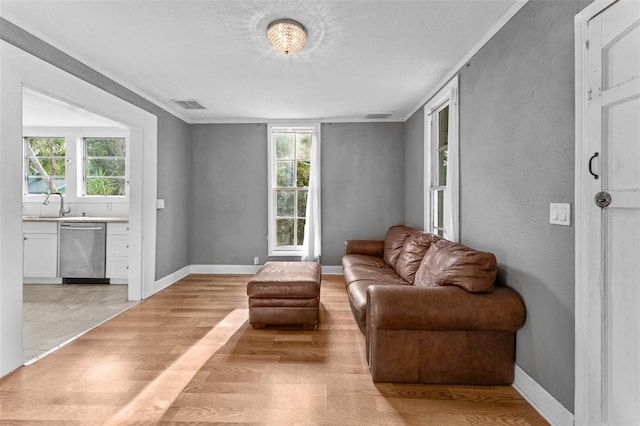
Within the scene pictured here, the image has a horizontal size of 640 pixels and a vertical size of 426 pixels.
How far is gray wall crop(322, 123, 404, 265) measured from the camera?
5.11 metres

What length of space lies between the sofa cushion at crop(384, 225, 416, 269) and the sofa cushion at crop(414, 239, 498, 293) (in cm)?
133

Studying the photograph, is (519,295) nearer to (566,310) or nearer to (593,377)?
(566,310)

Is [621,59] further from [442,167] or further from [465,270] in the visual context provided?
[442,167]

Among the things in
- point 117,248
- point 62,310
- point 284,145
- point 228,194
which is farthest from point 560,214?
point 117,248

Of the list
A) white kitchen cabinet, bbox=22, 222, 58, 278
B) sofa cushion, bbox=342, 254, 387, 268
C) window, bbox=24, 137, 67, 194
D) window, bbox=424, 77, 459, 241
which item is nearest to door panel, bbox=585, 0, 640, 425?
window, bbox=424, 77, 459, 241

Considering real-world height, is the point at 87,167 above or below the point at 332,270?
above

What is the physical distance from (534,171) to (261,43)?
2.29m

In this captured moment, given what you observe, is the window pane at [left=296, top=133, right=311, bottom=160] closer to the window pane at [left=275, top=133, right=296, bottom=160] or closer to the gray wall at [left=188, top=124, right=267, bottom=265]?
→ the window pane at [left=275, top=133, right=296, bottom=160]

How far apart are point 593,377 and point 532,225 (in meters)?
0.84

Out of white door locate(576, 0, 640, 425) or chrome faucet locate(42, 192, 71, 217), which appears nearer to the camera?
white door locate(576, 0, 640, 425)

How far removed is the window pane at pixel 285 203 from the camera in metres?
5.25

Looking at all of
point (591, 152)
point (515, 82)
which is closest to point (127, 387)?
point (591, 152)

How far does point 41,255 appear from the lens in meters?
4.39

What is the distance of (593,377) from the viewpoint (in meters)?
1.47
